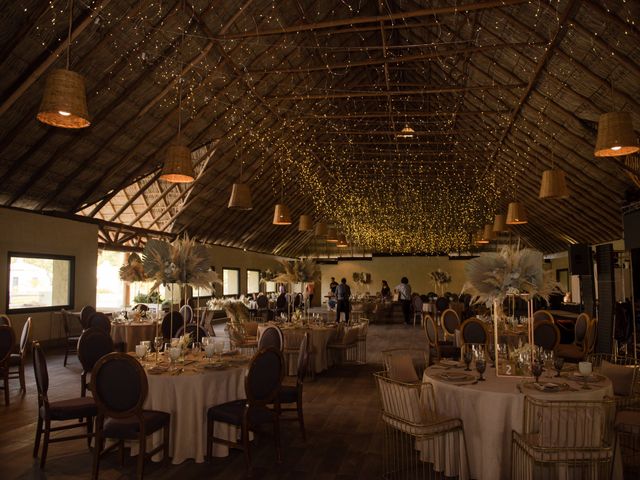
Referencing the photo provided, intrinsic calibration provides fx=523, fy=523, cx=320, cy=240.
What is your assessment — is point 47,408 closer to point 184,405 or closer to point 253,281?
point 184,405

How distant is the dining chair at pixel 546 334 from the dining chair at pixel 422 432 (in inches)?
154

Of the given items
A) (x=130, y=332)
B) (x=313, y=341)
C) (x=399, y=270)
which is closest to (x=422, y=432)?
(x=313, y=341)

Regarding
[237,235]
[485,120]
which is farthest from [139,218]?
[485,120]

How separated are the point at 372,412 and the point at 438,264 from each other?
20.3 m

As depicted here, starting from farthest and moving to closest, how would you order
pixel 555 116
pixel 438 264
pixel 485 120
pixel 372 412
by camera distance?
pixel 438 264 < pixel 485 120 < pixel 555 116 < pixel 372 412

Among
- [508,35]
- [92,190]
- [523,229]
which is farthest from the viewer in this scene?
[523,229]

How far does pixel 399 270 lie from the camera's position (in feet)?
84.9

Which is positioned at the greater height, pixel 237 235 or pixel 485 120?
pixel 485 120

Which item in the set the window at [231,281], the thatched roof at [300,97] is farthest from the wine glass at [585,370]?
the window at [231,281]

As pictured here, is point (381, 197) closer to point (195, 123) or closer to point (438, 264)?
point (438, 264)

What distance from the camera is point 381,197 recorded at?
64.4 ft

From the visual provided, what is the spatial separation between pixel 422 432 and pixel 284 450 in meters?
1.55

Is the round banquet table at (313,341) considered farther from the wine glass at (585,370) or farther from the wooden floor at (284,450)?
the wine glass at (585,370)

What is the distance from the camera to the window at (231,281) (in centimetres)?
1962
